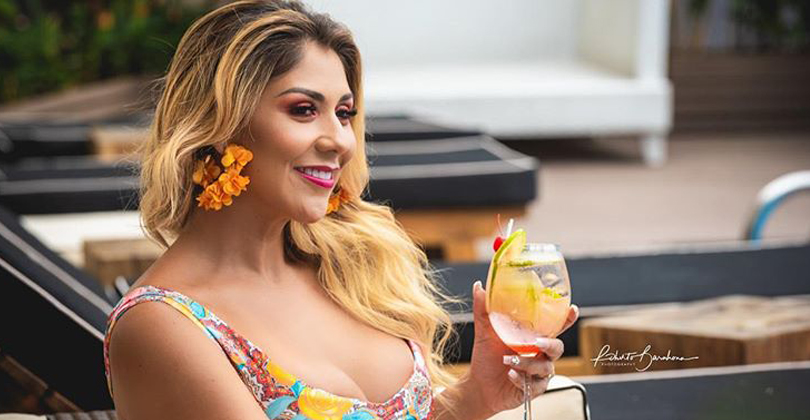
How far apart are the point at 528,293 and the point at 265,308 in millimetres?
310

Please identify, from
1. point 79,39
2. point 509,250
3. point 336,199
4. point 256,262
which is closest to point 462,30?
point 79,39

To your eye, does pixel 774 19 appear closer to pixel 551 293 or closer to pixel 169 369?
pixel 551 293

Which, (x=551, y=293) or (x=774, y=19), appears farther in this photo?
(x=774, y=19)

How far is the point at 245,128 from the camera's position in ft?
4.71

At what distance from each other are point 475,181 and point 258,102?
10.5 ft

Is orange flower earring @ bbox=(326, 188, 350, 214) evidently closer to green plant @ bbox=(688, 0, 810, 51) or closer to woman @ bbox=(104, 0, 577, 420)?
woman @ bbox=(104, 0, 577, 420)

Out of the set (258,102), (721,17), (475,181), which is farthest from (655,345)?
(721,17)

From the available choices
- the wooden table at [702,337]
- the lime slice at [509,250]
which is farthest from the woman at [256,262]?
the wooden table at [702,337]

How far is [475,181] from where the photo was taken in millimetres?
4602

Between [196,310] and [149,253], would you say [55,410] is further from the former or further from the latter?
[149,253]

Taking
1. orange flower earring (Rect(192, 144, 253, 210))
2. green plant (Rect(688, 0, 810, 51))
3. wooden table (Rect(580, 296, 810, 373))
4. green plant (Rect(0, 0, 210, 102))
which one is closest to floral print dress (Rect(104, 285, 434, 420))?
orange flower earring (Rect(192, 144, 253, 210))

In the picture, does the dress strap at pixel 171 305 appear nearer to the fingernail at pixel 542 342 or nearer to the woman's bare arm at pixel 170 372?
the woman's bare arm at pixel 170 372

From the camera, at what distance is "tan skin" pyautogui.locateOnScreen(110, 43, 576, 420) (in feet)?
4.37

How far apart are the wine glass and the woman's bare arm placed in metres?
0.27
